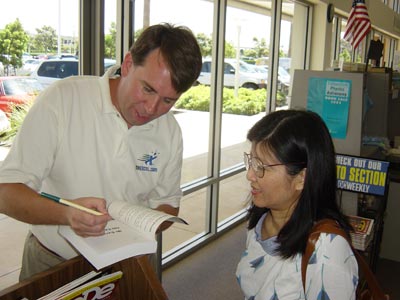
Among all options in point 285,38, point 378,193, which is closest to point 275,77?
point 285,38

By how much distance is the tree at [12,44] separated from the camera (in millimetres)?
2430

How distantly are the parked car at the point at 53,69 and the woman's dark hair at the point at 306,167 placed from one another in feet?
5.92

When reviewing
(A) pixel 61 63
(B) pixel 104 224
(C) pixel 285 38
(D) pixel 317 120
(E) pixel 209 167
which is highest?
(C) pixel 285 38

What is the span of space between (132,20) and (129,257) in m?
2.37

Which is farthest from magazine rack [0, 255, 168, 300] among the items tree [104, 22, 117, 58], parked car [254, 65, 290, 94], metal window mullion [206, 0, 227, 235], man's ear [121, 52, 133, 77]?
parked car [254, 65, 290, 94]

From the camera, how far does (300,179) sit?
1.36 m

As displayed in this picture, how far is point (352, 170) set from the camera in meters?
2.62

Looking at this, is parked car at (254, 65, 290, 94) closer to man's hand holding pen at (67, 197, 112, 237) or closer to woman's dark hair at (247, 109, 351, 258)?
woman's dark hair at (247, 109, 351, 258)

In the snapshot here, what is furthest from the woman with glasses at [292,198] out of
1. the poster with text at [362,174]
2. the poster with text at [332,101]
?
the poster with text at [332,101]

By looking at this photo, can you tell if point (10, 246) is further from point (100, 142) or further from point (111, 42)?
point (100, 142)

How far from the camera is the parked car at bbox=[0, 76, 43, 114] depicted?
2523 mm

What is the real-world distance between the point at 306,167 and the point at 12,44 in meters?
1.95

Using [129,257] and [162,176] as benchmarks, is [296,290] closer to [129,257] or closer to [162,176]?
[129,257]

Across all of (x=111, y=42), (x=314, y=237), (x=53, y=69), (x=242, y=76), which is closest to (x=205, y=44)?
(x=242, y=76)
